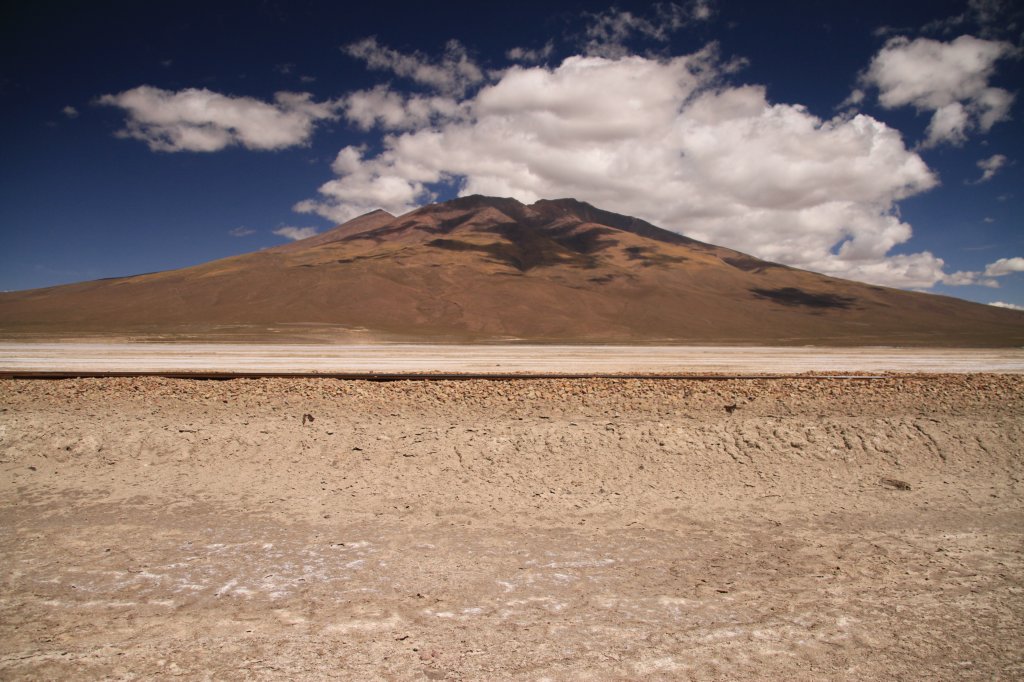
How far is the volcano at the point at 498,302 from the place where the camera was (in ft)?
286

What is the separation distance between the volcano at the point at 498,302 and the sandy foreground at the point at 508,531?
2294 inches

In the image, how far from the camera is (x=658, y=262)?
171125mm

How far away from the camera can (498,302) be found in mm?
109938

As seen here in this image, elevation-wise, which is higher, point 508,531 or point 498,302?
point 498,302

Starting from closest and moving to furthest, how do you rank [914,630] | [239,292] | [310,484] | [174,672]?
[174,672], [914,630], [310,484], [239,292]

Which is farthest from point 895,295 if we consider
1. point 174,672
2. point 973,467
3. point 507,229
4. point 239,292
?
point 174,672

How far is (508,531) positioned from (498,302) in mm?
103683

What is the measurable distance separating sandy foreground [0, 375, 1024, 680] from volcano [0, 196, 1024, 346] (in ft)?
191

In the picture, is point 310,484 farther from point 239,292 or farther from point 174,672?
point 239,292

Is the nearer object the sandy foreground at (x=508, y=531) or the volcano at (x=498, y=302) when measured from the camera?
the sandy foreground at (x=508, y=531)

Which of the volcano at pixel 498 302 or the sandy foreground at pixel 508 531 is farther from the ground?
the volcano at pixel 498 302

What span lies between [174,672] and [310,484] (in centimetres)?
445

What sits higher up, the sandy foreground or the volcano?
the volcano

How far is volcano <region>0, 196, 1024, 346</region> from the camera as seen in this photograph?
87.1m
